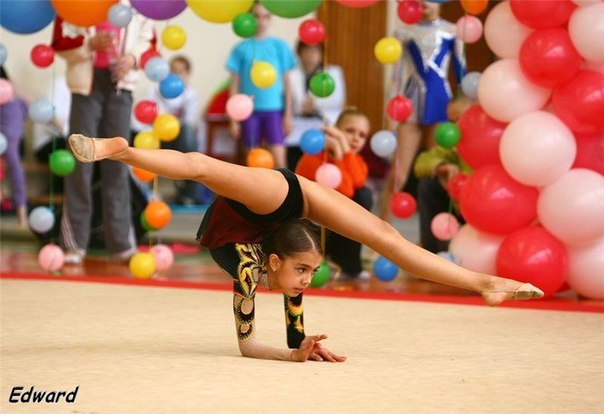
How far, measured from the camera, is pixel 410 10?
13.7ft

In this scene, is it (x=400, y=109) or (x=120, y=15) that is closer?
(x=120, y=15)

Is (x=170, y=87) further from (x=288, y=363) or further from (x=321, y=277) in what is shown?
(x=288, y=363)

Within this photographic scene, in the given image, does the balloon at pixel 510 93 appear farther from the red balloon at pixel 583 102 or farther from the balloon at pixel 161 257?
the balloon at pixel 161 257

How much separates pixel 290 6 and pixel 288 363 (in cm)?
163

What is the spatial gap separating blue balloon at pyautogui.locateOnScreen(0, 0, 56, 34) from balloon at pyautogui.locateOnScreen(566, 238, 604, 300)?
2294mm

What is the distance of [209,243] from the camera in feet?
9.40

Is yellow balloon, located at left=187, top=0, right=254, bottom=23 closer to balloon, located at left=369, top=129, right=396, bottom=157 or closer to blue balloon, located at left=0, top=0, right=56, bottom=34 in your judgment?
blue balloon, located at left=0, top=0, right=56, bottom=34

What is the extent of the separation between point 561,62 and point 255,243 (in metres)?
1.61

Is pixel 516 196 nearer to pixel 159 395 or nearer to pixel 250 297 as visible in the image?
pixel 250 297

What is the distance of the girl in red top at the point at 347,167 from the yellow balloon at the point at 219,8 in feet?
2.25

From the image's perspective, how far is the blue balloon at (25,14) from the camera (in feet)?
13.3

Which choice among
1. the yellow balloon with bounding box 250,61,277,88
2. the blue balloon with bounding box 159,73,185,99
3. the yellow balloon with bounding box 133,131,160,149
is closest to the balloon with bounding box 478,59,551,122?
the yellow balloon with bounding box 250,61,277,88

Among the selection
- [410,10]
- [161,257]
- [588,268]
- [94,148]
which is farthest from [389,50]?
[94,148]

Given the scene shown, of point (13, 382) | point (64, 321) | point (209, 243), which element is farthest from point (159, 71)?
point (13, 382)
